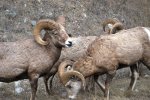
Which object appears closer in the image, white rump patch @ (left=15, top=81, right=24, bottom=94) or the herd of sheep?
the herd of sheep

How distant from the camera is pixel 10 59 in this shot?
1271 cm

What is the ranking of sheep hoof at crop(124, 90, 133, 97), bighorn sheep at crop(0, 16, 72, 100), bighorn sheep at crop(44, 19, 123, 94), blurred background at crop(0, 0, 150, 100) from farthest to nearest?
1. blurred background at crop(0, 0, 150, 100)
2. sheep hoof at crop(124, 90, 133, 97)
3. bighorn sheep at crop(44, 19, 123, 94)
4. bighorn sheep at crop(0, 16, 72, 100)

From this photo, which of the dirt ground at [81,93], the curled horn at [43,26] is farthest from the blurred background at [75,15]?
the curled horn at [43,26]

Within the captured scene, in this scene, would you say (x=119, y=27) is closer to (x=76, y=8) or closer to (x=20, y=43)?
(x=20, y=43)

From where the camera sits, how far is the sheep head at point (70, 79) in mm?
13164

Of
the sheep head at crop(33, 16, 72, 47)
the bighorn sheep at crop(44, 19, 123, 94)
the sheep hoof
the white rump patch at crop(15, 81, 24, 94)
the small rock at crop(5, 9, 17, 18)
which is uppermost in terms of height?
the small rock at crop(5, 9, 17, 18)

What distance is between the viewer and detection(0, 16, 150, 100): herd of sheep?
12.8 meters

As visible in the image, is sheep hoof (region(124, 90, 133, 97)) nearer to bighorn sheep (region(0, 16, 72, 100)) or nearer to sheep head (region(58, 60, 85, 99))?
sheep head (region(58, 60, 85, 99))

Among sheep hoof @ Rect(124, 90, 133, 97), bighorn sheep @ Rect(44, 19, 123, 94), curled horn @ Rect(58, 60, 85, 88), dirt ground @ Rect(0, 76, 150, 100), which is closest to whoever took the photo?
curled horn @ Rect(58, 60, 85, 88)

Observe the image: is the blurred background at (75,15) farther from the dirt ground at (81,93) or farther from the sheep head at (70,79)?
the sheep head at (70,79)

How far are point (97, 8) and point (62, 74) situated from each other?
9.11 m

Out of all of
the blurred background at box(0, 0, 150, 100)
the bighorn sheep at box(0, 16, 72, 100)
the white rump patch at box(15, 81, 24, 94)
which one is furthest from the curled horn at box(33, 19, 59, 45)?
the blurred background at box(0, 0, 150, 100)

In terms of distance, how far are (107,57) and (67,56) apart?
5.30ft

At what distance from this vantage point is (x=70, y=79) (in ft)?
44.0
